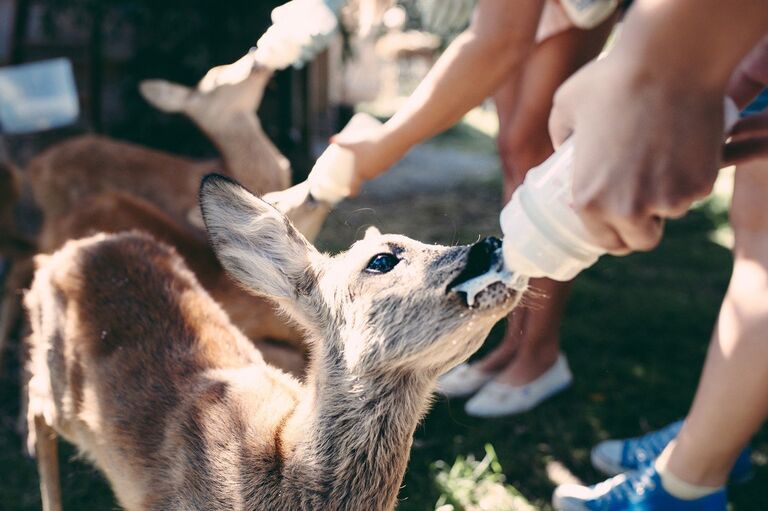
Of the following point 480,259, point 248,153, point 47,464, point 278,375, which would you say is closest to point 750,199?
point 480,259

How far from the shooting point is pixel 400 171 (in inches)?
324

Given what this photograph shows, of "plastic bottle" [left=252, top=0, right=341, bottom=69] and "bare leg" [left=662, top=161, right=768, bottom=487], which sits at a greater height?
"plastic bottle" [left=252, top=0, right=341, bottom=69]

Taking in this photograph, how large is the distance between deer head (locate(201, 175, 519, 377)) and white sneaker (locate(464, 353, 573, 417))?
1.40 m

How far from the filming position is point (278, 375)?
2.20 meters

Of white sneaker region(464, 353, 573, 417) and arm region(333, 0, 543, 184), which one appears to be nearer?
arm region(333, 0, 543, 184)

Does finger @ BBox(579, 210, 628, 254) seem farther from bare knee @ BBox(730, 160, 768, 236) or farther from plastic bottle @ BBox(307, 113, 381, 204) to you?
bare knee @ BBox(730, 160, 768, 236)

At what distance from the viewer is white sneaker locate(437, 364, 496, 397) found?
3273 mm

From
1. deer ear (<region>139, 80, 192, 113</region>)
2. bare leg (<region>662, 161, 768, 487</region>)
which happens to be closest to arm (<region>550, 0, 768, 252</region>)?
bare leg (<region>662, 161, 768, 487</region>)

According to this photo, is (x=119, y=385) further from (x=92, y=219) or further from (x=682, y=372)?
(x=682, y=372)

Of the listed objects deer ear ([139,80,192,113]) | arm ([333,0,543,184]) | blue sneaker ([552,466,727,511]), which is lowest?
blue sneaker ([552,466,727,511])

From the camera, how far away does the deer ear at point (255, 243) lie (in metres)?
1.80

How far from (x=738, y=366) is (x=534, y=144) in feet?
3.74

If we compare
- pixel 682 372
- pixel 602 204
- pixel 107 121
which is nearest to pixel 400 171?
pixel 107 121

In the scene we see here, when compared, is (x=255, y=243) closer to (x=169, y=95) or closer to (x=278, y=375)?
(x=278, y=375)
